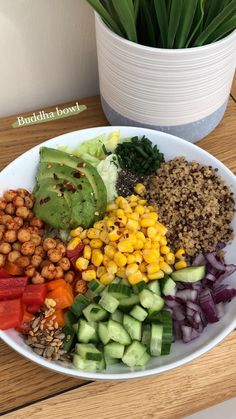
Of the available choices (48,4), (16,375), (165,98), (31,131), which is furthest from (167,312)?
(48,4)

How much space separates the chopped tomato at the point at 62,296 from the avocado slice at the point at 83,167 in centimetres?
19

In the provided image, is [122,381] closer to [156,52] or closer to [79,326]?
[79,326]

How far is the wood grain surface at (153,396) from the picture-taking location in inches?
36.9

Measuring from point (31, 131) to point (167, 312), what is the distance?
0.59 metres

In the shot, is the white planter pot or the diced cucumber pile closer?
the diced cucumber pile

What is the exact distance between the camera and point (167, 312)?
96 centimetres

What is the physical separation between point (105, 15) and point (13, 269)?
0.52 meters

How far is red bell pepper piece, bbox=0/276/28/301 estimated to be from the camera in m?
0.98

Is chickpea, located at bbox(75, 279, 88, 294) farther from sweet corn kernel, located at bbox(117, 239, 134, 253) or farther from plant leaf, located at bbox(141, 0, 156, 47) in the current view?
plant leaf, located at bbox(141, 0, 156, 47)

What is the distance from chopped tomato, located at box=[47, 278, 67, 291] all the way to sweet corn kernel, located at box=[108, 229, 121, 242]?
123mm

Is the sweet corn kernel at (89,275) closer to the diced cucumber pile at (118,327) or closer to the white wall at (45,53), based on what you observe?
the diced cucumber pile at (118,327)

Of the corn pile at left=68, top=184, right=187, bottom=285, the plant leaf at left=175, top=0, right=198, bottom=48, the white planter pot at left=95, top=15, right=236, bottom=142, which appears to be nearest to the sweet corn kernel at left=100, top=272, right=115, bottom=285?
the corn pile at left=68, top=184, right=187, bottom=285

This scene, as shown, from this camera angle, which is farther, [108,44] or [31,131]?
[31,131]

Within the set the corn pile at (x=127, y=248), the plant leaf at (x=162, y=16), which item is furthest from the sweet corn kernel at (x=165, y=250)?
the plant leaf at (x=162, y=16)
